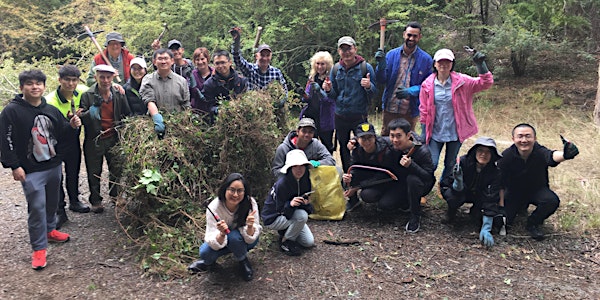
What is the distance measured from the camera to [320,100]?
5535mm

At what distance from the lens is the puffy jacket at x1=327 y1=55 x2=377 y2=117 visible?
5.18 metres

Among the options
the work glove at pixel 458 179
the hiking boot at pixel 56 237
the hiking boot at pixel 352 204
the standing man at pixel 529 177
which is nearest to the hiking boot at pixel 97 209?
the hiking boot at pixel 56 237

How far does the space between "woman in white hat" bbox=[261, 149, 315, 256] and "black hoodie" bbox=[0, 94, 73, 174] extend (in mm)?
2213

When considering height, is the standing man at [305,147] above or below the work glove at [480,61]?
below

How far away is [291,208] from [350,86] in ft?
6.35

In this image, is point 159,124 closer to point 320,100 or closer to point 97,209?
point 97,209

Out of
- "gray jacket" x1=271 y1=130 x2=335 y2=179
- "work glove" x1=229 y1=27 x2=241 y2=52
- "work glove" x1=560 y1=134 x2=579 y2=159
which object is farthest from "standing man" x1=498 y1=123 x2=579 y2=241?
"work glove" x1=229 y1=27 x2=241 y2=52

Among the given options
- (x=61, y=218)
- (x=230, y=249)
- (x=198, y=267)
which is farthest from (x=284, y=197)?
(x=61, y=218)

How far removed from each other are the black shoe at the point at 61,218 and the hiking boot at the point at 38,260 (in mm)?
849

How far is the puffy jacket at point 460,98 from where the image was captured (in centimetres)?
473

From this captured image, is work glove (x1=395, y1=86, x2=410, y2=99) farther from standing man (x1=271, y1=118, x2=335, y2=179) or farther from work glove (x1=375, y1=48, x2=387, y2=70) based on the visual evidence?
standing man (x1=271, y1=118, x2=335, y2=179)

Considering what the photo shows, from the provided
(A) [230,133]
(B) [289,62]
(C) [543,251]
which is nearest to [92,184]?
(A) [230,133]

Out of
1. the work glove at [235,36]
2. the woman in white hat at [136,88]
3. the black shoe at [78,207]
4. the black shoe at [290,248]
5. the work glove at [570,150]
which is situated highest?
the work glove at [235,36]

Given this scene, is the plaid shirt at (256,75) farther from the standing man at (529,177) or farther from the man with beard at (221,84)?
the standing man at (529,177)
